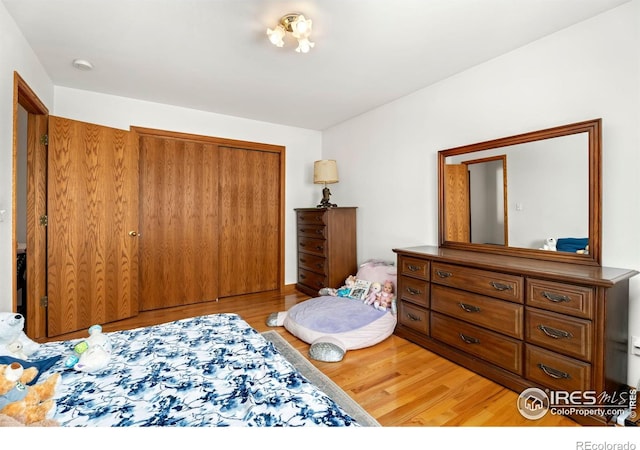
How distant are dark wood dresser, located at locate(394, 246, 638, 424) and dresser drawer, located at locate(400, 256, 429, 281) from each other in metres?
0.01

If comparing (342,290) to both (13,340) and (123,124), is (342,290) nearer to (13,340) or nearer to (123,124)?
(13,340)

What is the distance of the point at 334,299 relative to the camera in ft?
10.5

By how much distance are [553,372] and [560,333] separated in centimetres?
24

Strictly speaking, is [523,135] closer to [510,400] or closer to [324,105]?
[510,400]

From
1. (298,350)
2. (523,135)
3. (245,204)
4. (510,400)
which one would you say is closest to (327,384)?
(298,350)

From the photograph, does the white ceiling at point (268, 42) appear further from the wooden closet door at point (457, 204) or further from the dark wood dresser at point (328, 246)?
the dark wood dresser at point (328, 246)

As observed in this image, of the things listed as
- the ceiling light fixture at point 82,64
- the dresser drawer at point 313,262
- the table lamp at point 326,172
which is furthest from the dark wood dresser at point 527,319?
the ceiling light fixture at point 82,64

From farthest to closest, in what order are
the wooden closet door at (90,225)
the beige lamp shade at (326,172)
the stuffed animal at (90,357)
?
the beige lamp shade at (326,172) < the wooden closet door at (90,225) < the stuffed animal at (90,357)

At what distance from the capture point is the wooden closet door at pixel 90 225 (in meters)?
2.77

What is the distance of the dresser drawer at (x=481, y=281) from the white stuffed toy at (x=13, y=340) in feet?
8.36

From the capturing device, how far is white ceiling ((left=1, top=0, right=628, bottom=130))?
1.87m

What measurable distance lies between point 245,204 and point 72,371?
3054 millimetres

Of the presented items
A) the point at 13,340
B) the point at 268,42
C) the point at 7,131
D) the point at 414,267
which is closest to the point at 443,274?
the point at 414,267

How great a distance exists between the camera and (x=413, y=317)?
8.69 feet
